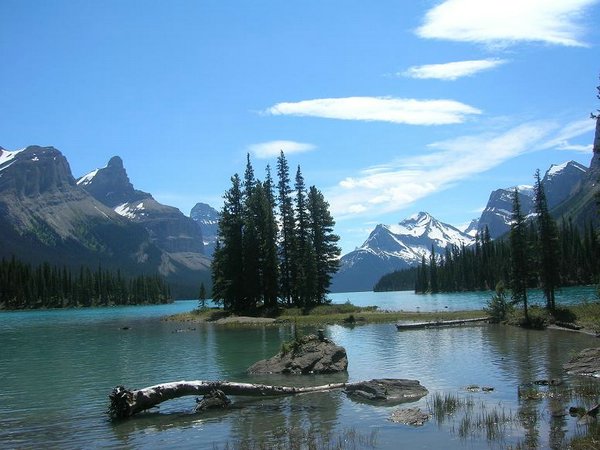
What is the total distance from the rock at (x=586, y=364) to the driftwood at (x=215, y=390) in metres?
8.36

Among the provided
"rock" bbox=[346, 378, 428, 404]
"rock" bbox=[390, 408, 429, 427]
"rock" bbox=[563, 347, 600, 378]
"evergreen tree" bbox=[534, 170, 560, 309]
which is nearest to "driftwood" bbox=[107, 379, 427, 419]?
"rock" bbox=[346, 378, 428, 404]

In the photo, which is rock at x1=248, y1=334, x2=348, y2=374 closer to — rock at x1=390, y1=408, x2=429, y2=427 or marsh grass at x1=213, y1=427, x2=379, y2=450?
rock at x1=390, y1=408, x2=429, y2=427

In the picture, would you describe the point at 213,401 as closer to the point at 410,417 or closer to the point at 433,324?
the point at 410,417

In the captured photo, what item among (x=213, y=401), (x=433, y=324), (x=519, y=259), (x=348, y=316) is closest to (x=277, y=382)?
(x=213, y=401)

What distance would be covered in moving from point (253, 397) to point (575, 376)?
14788 millimetres

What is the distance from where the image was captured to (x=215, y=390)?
21578mm

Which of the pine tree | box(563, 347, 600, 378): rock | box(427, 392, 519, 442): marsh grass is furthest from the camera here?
the pine tree

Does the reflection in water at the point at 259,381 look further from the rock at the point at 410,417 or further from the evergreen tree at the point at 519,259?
the evergreen tree at the point at 519,259

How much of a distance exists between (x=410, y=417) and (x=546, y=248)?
5097cm

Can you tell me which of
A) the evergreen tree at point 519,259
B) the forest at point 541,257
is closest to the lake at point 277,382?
the evergreen tree at point 519,259

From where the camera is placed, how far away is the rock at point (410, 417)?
17.5 m

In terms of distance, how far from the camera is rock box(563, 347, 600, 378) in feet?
81.6

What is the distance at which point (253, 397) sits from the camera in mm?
23125

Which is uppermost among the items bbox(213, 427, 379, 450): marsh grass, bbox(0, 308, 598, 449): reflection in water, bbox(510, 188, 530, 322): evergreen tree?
bbox(510, 188, 530, 322): evergreen tree
